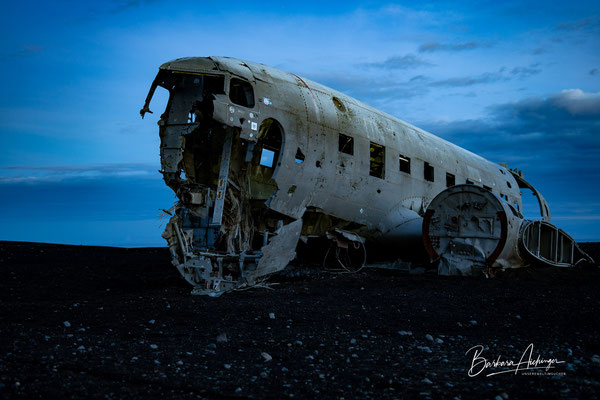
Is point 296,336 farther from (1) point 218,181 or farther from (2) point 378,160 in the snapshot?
(2) point 378,160

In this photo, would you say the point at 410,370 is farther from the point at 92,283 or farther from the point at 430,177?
the point at 430,177

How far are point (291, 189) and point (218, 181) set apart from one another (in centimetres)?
157

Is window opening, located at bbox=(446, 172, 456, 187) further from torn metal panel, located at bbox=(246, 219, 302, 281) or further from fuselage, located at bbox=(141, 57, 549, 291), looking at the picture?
torn metal panel, located at bbox=(246, 219, 302, 281)

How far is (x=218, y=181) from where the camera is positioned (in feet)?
Result: 32.2

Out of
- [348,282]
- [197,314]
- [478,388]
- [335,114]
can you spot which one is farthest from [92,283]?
[478,388]

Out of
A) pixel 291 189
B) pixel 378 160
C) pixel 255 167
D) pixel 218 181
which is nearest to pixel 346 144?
pixel 378 160

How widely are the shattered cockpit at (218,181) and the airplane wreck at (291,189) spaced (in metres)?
0.02

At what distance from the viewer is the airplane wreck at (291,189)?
9688 mm

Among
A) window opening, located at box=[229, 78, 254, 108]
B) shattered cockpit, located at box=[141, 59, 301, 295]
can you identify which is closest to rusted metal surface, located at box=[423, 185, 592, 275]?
shattered cockpit, located at box=[141, 59, 301, 295]

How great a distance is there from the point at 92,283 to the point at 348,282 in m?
5.74

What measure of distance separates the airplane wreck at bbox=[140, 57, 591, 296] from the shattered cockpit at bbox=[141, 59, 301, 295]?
0.07 feet

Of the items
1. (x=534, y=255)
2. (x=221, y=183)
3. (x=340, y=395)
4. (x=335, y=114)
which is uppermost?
(x=335, y=114)

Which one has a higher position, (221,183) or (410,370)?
(221,183)

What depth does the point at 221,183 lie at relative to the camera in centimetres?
977
